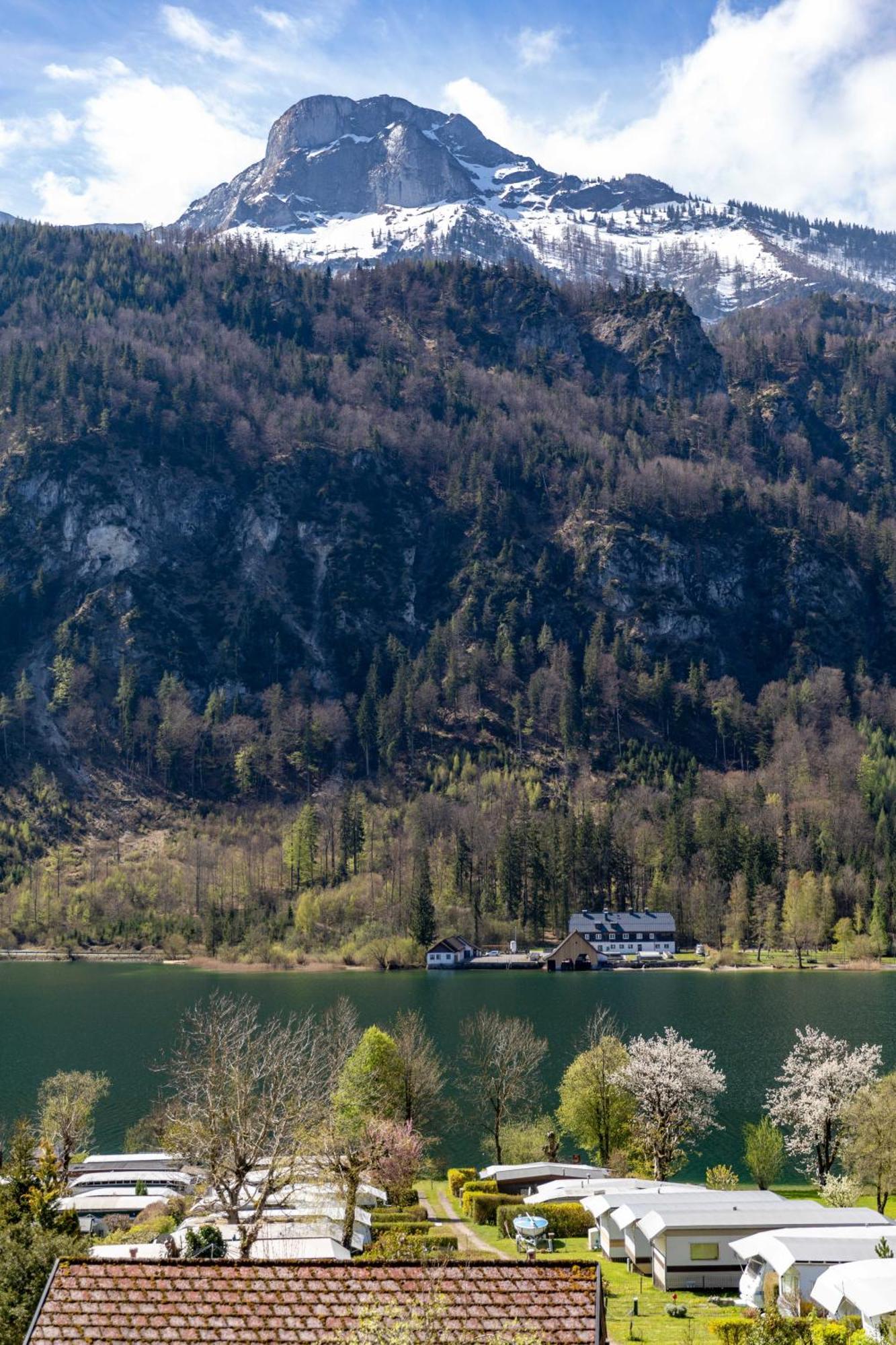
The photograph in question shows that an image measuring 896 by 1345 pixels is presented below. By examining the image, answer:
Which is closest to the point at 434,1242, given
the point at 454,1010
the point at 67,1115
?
the point at 67,1115

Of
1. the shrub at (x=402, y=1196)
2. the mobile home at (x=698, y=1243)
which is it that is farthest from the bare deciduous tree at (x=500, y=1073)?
the mobile home at (x=698, y=1243)

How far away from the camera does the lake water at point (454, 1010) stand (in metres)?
83.9

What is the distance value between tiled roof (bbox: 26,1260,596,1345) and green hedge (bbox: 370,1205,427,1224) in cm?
3109

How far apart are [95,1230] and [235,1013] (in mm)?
53576

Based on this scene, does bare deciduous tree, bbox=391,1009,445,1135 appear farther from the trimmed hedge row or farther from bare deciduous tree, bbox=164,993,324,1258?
the trimmed hedge row

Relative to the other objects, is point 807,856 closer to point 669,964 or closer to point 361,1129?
point 669,964

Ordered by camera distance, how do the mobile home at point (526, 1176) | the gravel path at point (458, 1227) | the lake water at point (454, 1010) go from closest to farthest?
the gravel path at point (458, 1227) < the mobile home at point (526, 1176) < the lake water at point (454, 1010)

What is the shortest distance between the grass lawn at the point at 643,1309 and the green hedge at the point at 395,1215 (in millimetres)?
3834

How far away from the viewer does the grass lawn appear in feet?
116

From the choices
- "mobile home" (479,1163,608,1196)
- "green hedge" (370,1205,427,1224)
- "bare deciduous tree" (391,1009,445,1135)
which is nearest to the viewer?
"green hedge" (370,1205,427,1224)

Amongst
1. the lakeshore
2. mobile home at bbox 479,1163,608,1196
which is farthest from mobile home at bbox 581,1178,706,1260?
the lakeshore

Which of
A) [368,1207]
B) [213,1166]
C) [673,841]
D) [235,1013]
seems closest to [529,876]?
[673,841]

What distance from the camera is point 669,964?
17112cm

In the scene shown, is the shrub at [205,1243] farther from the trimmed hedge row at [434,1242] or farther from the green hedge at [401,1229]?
the green hedge at [401,1229]
